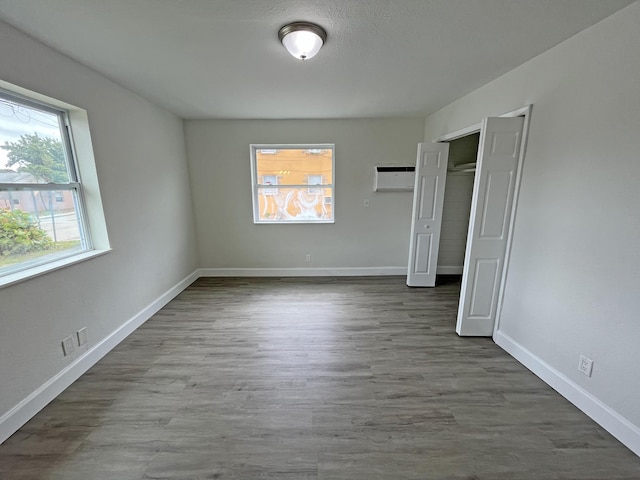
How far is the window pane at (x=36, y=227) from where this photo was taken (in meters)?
1.67

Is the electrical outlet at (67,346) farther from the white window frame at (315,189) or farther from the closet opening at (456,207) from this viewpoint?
the closet opening at (456,207)

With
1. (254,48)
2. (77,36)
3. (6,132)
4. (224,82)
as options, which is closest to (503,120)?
(254,48)

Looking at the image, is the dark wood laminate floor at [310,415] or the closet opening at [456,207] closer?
the dark wood laminate floor at [310,415]

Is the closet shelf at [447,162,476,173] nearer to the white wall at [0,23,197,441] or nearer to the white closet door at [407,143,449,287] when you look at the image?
the white closet door at [407,143,449,287]

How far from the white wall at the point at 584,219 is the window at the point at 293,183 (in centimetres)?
241

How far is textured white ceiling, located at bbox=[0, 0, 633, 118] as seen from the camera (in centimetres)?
141

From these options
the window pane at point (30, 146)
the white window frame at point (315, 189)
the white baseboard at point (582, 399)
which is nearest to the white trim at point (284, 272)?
the white window frame at point (315, 189)

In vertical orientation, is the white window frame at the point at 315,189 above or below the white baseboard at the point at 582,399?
above

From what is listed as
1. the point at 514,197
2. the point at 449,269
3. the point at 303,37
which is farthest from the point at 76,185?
the point at 449,269

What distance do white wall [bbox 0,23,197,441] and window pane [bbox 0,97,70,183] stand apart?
21 centimetres

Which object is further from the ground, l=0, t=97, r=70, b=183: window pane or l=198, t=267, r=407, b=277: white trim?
l=0, t=97, r=70, b=183: window pane

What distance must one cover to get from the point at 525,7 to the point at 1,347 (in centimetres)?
364

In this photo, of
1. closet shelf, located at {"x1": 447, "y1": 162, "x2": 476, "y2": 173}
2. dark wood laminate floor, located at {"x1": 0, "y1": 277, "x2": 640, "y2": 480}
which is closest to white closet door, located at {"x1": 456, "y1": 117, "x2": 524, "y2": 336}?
dark wood laminate floor, located at {"x1": 0, "y1": 277, "x2": 640, "y2": 480}

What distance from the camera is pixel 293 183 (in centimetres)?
404
